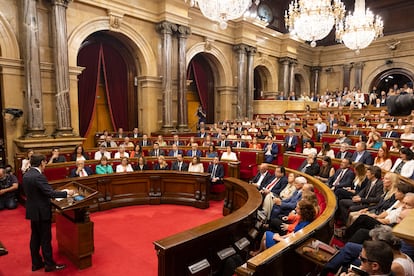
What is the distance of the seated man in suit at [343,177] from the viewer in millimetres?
4625

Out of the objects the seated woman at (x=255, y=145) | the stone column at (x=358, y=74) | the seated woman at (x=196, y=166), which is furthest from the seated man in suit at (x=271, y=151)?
the stone column at (x=358, y=74)

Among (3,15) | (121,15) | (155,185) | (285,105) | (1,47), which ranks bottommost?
(155,185)

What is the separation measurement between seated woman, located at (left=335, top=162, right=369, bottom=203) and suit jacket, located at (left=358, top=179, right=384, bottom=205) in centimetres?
16

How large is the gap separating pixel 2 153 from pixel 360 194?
811cm

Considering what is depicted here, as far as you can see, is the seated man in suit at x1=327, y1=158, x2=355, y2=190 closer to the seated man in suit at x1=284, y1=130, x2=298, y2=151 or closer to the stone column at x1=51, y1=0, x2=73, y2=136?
the seated man in suit at x1=284, y1=130, x2=298, y2=151

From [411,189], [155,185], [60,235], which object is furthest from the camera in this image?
[155,185]

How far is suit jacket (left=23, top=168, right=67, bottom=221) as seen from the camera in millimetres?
3080

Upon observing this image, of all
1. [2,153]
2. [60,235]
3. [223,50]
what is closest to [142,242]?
[60,235]

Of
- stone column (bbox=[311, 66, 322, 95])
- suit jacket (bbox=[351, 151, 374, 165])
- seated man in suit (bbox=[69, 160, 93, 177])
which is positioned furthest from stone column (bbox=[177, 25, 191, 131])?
stone column (bbox=[311, 66, 322, 95])

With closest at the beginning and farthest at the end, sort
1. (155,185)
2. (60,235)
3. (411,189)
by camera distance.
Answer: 1. (411,189)
2. (60,235)
3. (155,185)

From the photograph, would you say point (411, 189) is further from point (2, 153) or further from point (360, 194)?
point (2, 153)

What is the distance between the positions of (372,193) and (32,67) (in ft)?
25.4

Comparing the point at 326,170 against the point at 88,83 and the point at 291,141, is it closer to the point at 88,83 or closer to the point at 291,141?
the point at 291,141

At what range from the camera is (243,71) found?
13547 millimetres
